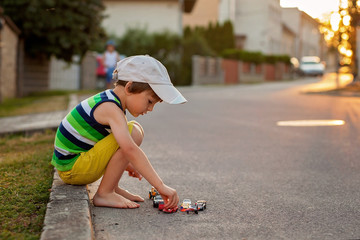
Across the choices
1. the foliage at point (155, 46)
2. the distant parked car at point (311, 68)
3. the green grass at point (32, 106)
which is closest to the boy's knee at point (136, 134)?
the green grass at point (32, 106)

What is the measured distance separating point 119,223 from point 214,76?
26.3 metres

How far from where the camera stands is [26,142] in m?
6.35

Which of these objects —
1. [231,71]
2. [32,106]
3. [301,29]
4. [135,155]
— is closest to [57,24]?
[32,106]

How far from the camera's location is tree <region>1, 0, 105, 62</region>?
16.0 m

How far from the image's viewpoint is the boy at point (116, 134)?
3283 millimetres

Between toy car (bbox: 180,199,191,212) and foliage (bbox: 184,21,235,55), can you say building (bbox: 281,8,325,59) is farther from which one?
toy car (bbox: 180,199,191,212)

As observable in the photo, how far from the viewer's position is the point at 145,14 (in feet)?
108

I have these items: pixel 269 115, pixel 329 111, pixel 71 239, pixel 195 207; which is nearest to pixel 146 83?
pixel 195 207

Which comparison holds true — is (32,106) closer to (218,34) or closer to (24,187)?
(24,187)

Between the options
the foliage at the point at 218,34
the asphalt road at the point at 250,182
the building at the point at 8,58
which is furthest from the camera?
the foliage at the point at 218,34

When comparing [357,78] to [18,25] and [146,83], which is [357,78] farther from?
[146,83]

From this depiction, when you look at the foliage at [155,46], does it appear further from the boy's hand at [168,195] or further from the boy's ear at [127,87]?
the boy's hand at [168,195]

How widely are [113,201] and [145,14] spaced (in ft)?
99.7

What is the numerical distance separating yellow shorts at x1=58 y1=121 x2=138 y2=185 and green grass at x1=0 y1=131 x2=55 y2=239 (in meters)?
0.22
